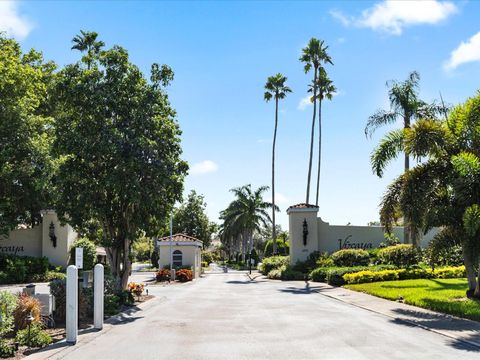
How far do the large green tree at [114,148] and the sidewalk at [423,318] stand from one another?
8554 mm

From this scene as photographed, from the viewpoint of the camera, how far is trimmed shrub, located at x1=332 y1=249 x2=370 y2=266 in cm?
3309

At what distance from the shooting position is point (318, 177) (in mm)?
54156

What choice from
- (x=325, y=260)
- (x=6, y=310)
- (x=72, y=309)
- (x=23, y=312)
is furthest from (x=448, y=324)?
(x=325, y=260)

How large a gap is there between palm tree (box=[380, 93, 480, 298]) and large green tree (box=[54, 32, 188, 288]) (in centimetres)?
875

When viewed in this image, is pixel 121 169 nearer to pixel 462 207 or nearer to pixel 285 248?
pixel 462 207

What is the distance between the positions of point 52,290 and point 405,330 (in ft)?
31.0

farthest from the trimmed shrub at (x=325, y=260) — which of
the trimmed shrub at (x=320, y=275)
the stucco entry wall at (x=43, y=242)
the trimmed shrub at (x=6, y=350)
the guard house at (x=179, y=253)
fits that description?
the trimmed shrub at (x=6, y=350)

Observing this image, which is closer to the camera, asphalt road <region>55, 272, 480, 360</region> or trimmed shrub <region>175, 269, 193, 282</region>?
asphalt road <region>55, 272, 480, 360</region>

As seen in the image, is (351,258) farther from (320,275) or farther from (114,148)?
(114,148)

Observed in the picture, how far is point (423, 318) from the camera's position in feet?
45.8

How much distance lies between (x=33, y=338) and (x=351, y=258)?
2533 centimetres

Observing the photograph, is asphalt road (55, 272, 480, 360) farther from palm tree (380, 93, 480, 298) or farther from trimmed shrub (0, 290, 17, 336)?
palm tree (380, 93, 480, 298)

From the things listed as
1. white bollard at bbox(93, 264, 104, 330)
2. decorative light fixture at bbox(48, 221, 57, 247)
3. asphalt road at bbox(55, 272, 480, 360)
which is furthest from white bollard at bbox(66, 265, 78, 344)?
decorative light fixture at bbox(48, 221, 57, 247)

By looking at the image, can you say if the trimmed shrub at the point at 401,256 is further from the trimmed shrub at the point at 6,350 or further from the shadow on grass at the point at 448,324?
the trimmed shrub at the point at 6,350
